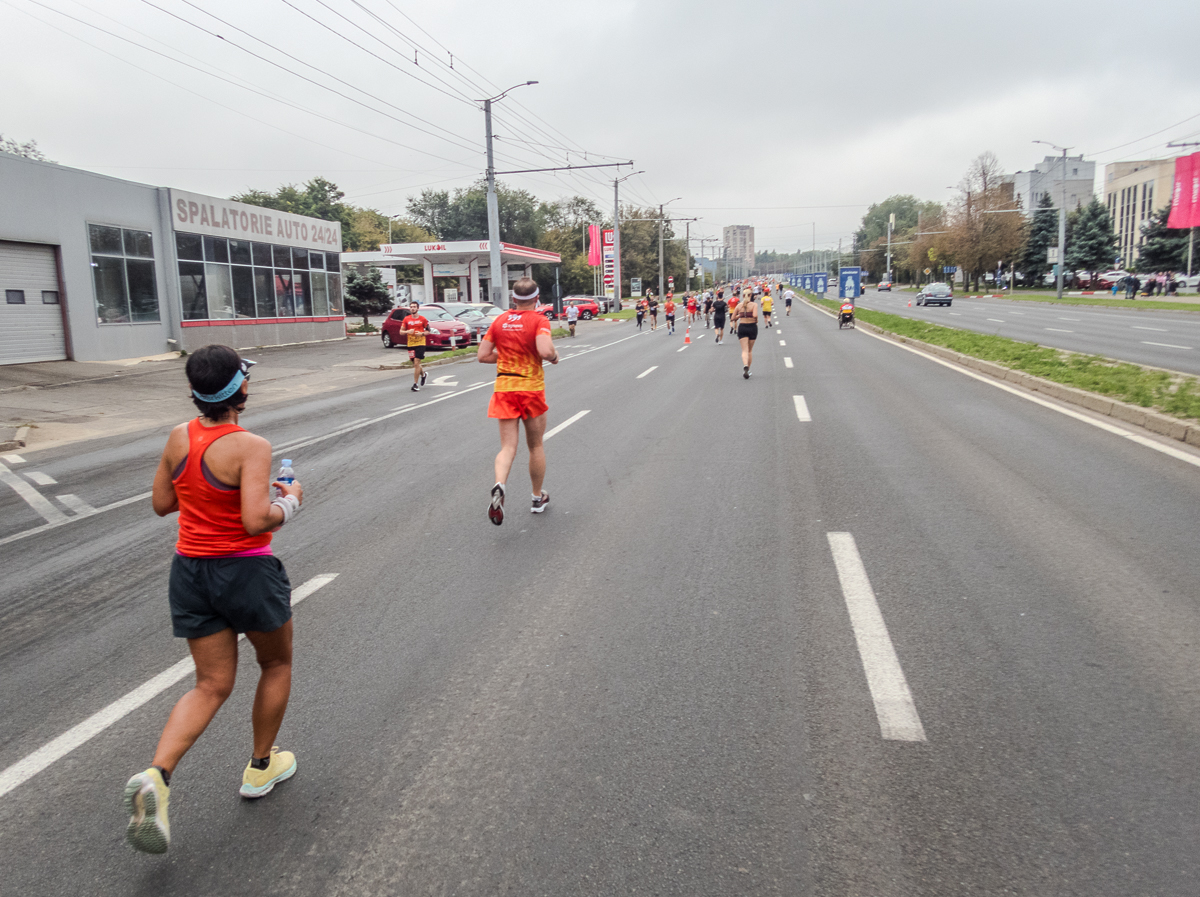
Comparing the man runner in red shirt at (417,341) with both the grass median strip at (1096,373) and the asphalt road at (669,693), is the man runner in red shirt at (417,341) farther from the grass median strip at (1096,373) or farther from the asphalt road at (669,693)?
the grass median strip at (1096,373)

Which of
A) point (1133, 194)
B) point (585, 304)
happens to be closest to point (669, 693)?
point (585, 304)

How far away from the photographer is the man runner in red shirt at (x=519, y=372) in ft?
21.9

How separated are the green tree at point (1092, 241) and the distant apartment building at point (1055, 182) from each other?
158 feet

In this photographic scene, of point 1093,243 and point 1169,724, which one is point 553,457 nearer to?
point 1169,724

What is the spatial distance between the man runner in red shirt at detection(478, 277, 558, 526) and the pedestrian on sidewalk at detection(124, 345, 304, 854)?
12.0ft

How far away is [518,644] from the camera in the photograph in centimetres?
431

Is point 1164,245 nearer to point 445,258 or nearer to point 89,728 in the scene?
point 445,258

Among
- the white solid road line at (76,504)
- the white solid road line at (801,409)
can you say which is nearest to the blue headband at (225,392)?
the white solid road line at (76,504)

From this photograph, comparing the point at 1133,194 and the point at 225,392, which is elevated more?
the point at 1133,194

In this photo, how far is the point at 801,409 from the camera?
12320mm

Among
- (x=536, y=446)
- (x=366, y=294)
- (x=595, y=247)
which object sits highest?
(x=595, y=247)

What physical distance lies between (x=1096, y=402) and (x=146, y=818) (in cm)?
1222

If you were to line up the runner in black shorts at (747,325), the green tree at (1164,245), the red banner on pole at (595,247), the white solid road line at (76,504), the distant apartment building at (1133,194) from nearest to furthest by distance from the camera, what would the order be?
the white solid road line at (76,504)
the runner in black shorts at (747,325)
the green tree at (1164,245)
the red banner on pole at (595,247)
the distant apartment building at (1133,194)

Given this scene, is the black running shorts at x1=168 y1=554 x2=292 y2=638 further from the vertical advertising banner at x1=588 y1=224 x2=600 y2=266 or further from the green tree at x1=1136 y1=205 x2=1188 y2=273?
the green tree at x1=1136 y1=205 x2=1188 y2=273
